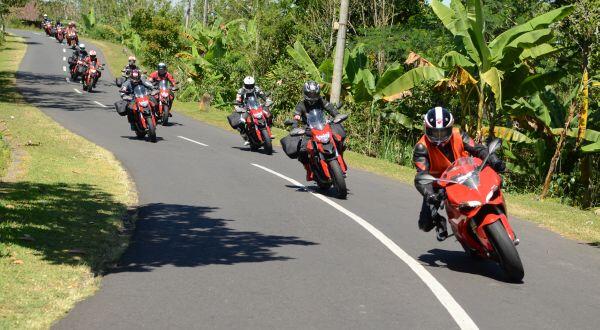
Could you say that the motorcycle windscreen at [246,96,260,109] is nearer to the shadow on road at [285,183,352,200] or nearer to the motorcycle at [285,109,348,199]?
the shadow on road at [285,183,352,200]

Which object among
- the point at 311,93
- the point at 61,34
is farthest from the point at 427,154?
the point at 61,34

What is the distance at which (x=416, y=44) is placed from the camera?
26.9m

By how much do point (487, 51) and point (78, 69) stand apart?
1089 inches

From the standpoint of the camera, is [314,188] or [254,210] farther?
[314,188]

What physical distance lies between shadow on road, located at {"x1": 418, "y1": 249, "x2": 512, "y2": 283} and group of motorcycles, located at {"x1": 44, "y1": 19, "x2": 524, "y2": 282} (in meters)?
0.13

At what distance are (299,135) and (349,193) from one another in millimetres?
1541

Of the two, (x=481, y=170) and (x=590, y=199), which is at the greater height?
(x=481, y=170)

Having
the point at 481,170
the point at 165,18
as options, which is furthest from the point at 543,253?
the point at 165,18

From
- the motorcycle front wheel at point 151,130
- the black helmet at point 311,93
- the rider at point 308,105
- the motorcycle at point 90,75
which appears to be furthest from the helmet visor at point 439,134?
the motorcycle at point 90,75

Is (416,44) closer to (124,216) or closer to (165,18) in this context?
(124,216)

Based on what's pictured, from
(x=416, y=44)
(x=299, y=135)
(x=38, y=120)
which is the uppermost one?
(x=416, y=44)

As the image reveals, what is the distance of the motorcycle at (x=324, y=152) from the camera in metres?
13.1

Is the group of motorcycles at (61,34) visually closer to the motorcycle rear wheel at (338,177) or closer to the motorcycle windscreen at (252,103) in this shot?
the motorcycle windscreen at (252,103)

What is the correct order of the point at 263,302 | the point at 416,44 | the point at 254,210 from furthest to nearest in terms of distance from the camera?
the point at 416,44
the point at 254,210
the point at 263,302
